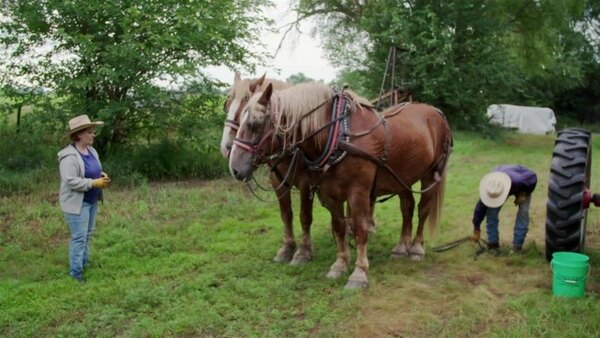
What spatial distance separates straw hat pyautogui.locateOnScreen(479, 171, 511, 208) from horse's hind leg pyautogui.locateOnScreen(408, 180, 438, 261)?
0.66 meters

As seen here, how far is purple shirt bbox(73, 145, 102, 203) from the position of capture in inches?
187

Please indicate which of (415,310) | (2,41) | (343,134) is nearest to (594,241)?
(415,310)

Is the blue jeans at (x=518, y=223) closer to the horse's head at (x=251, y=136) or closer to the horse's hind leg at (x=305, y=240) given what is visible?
the horse's hind leg at (x=305, y=240)

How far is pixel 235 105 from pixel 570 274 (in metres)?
2.88

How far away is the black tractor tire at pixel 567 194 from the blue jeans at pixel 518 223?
0.84m

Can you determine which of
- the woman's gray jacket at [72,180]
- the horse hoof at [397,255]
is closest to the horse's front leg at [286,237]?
the horse hoof at [397,255]

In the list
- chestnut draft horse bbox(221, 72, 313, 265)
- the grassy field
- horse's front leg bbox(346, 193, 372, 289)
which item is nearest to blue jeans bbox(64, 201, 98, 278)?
the grassy field

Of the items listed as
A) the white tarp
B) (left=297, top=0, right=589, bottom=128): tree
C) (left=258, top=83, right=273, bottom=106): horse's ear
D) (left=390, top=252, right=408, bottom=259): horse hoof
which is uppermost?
(left=297, top=0, right=589, bottom=128): tree

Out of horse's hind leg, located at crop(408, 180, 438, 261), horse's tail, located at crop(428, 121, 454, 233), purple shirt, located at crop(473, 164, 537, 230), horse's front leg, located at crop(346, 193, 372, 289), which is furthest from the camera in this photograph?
horse's tail, located at crop(428, 121, 454, 233)

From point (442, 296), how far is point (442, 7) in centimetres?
1346

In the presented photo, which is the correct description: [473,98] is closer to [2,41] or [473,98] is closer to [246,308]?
[2,41]

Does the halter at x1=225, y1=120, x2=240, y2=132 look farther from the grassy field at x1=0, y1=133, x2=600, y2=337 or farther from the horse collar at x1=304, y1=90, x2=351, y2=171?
the grassy field at x1=0, y1=133, x2=600, y2=337

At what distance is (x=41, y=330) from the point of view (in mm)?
3771

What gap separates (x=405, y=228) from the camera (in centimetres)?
573
